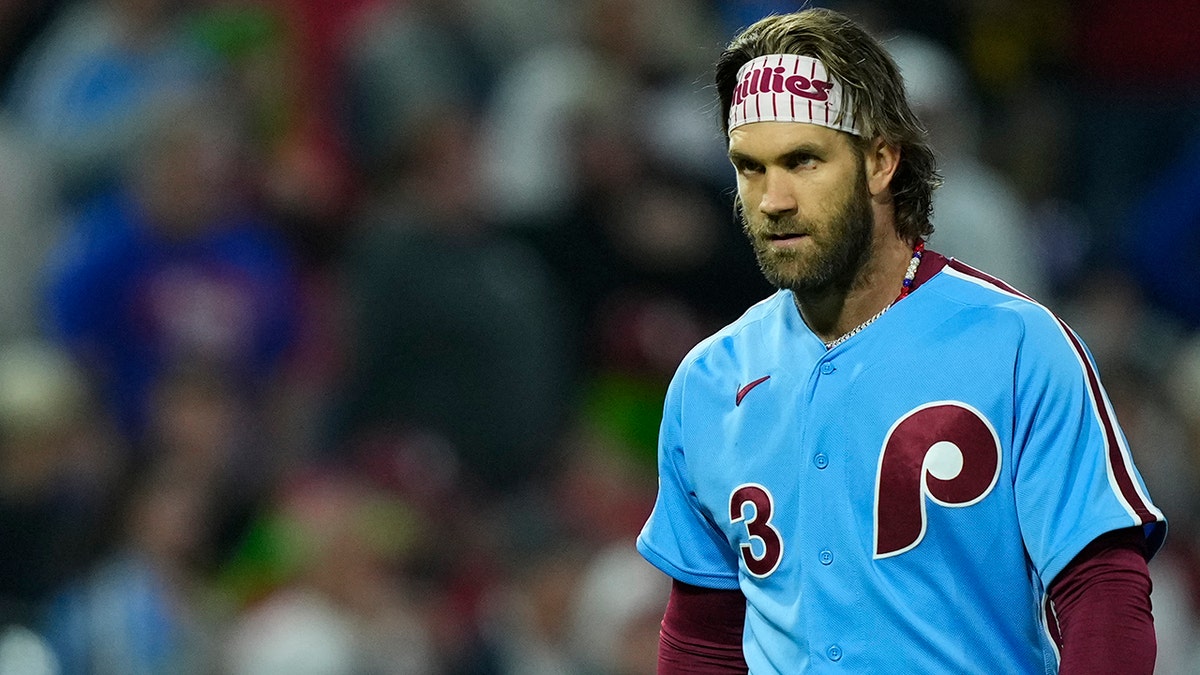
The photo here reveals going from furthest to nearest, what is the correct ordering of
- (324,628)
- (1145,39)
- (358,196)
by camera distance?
(1145,39) → (358,196) → (324,628)

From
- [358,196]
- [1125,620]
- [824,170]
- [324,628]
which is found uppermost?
[358,196]

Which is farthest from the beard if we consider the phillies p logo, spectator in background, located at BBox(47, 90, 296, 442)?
spectator in background, located at BBox(47, 90, 296, 442)

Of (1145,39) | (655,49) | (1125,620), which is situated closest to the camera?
(1125,620)

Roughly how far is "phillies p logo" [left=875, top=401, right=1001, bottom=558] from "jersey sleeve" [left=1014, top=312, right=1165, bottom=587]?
5 cm

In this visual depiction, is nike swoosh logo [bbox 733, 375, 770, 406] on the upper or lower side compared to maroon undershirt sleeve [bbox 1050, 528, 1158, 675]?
upper

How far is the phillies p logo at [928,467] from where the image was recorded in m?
2.42

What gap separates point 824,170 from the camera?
255 cm

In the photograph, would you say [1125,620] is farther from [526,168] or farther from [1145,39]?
[1145,39]

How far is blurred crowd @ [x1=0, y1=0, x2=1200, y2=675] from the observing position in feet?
17.6

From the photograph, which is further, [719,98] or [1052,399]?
[719,98]

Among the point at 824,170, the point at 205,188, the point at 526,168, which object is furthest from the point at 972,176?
the point at 824,170

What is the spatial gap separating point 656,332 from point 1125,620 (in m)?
4.19

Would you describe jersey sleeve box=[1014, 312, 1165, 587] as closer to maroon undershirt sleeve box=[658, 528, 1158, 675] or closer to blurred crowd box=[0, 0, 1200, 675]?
maroon undershirt sleeve box=[658, 528, 1158, 675]

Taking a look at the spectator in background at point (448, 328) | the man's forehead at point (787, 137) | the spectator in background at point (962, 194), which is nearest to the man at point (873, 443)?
the man's forehead at point (787, 137)
